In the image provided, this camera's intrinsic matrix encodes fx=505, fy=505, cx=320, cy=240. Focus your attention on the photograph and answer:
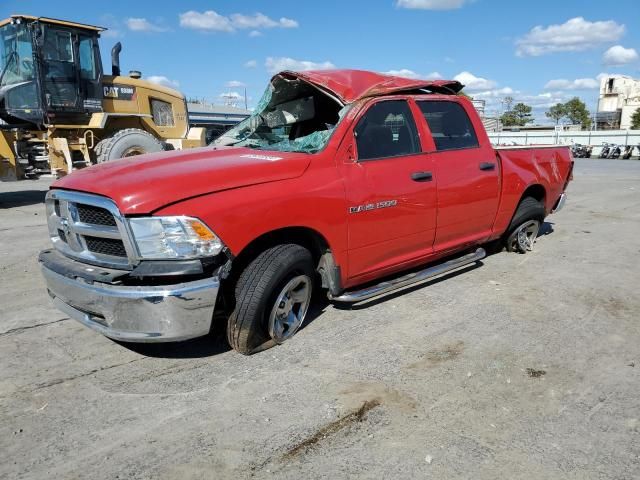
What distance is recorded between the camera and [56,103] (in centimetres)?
1136

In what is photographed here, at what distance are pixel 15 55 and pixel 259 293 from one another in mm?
11065

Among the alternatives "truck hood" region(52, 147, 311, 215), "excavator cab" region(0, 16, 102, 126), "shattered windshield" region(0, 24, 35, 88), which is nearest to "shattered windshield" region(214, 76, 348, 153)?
"truck hood" region(52, 147, 311, 215)

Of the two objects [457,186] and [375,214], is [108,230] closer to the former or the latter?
[375,214]

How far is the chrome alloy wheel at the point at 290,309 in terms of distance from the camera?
11.8 ft

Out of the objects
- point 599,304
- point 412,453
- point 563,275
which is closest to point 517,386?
point 412,453

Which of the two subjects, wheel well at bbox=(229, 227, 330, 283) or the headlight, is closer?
the headlight

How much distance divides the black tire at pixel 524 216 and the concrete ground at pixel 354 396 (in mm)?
1266

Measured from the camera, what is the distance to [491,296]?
4.91 m

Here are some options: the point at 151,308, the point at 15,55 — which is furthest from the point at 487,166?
the point at 15,55

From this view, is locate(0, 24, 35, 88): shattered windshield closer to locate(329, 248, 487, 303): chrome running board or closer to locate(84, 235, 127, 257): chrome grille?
locate(84, 235, 127, 257): chrome grille

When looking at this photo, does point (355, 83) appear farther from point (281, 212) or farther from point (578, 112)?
point (578, 112)

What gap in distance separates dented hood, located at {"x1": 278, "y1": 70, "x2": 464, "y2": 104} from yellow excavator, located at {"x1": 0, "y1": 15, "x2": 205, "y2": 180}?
7.76 meters

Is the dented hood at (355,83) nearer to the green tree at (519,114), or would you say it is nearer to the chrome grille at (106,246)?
the chrome grille at (106,246)

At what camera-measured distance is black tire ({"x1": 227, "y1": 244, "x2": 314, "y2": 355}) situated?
3373mm
